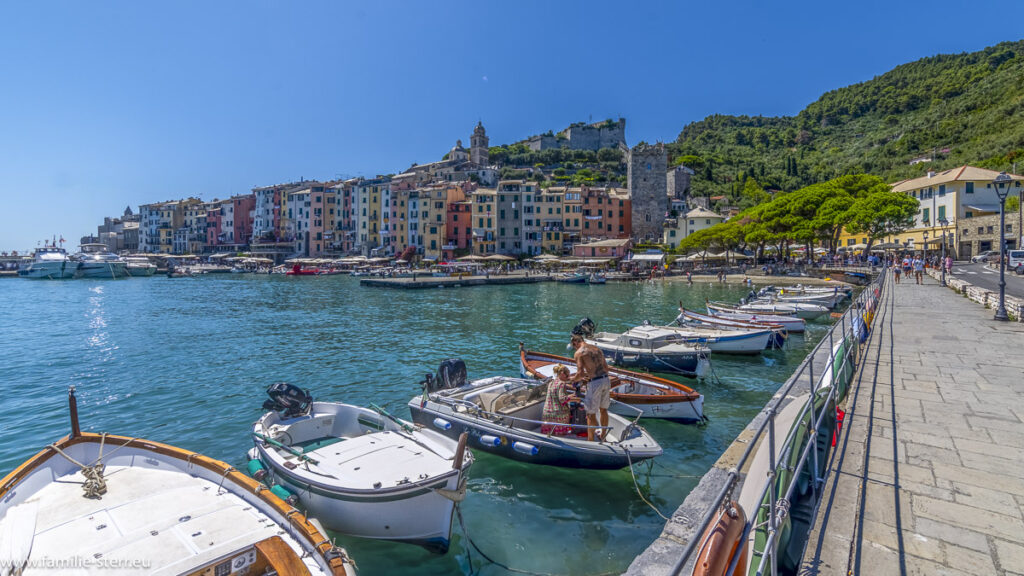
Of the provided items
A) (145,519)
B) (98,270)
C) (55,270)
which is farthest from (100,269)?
Result: (145,519)

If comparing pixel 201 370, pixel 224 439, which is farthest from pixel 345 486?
pixel 201 370

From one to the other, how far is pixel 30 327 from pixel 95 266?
63512mm

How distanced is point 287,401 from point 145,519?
10.8 feet

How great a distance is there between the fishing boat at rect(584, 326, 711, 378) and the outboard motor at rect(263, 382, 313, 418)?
7701 mm

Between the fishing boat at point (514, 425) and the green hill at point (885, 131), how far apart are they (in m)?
72.7

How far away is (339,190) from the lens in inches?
3858

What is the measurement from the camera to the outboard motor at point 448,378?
396 inches

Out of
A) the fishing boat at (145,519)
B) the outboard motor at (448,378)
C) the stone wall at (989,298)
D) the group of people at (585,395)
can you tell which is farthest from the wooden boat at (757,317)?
the fishing boat at (145,519)

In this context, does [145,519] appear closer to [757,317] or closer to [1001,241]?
[1001,241]

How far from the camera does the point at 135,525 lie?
4809 mm

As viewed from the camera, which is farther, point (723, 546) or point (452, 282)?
point (452, 282)

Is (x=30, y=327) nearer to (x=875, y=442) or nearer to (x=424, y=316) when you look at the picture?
(x=424, y=316)

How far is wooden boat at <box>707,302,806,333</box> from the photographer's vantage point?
21.4 m

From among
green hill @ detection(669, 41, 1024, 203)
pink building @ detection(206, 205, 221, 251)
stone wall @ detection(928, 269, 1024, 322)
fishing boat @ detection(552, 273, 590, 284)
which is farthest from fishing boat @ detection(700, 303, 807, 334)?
pink building @ detection(206, 205, 221, 251)
